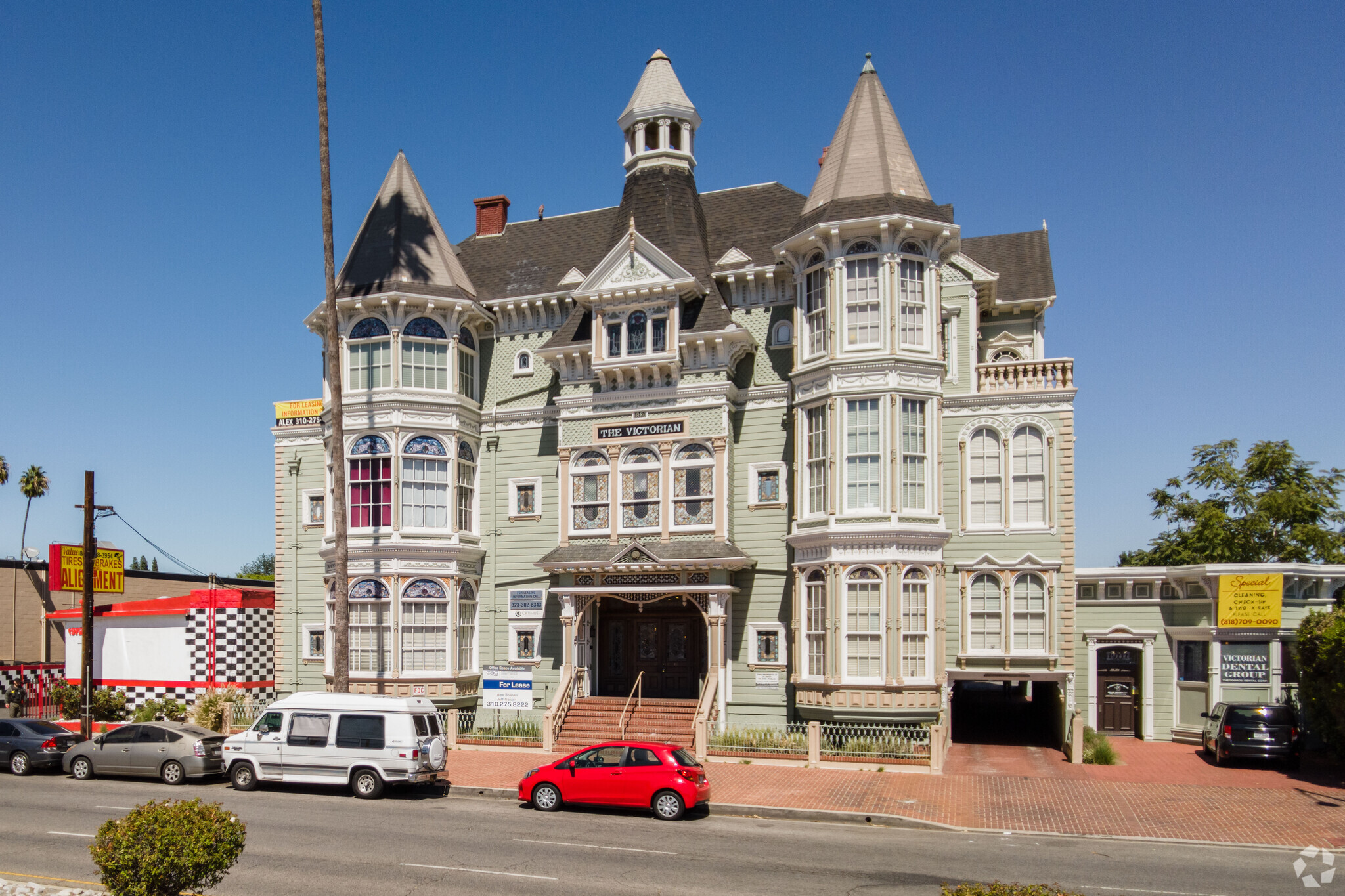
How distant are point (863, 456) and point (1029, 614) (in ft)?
20.9

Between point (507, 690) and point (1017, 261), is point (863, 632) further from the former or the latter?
point (1017, 261)

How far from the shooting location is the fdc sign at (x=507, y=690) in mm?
28438

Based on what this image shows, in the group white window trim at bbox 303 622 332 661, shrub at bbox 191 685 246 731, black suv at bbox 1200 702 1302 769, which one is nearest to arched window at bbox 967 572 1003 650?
black suv at bbox 1200 702 1302 769

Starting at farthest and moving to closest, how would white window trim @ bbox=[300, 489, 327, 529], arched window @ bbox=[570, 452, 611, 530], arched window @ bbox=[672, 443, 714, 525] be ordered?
white window trim @ bbox=[300, 489, 327, 529] < arched window @ bbox=[570, 452, 611, 530] < arched window @ bbox=[672, 443, 714, 525]

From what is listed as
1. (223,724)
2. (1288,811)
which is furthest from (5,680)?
(1288,811)

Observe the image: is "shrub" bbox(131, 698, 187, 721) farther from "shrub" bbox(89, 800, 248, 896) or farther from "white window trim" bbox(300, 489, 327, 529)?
"shrub" bbox(89, 800, 248, 896)

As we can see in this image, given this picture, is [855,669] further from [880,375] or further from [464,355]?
[464,355]

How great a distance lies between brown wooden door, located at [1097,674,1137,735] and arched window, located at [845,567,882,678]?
8.87 m

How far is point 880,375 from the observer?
86.8 ft

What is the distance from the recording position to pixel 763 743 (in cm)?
2578

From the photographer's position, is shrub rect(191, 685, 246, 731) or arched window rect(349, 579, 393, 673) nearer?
arched window rect(349, 579, 393, 673)

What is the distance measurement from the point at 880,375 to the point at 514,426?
11719 millimetres

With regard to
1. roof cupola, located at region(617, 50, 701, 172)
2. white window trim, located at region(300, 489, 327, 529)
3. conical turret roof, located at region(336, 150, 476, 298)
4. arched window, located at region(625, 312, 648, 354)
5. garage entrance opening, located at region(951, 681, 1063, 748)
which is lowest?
garage entrance opening, located at region(951, 681, 1063, 748)

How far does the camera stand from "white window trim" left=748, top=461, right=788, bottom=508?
94.6 ft
